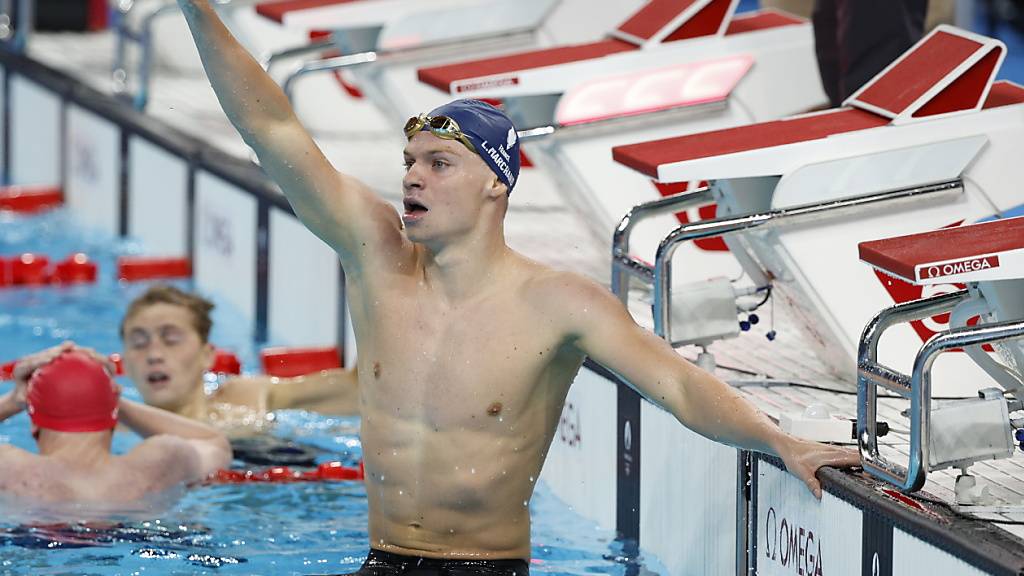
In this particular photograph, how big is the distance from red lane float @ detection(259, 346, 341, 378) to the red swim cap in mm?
1759

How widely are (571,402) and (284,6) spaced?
9.43 feet

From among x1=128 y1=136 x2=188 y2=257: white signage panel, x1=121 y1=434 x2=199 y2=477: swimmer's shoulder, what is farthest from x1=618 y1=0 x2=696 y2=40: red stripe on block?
x1=128 y1=136 x2=188 y2=257: white signage panel

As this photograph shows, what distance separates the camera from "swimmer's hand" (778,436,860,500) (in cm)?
331

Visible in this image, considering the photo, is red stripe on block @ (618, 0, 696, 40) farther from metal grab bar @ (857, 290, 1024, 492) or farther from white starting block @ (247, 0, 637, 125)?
metal grab bar @ (857, 290, 1024, 492)

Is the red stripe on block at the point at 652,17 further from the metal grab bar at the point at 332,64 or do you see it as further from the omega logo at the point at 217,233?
the omega logo at the point at 217,233

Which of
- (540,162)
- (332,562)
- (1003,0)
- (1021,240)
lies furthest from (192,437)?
(1003,0)

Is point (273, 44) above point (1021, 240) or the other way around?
above

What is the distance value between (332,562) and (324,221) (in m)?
1.13

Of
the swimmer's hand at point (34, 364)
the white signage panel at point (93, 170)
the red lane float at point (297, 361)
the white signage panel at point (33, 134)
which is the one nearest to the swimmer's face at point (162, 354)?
the swimmer's hand at point (34, 364)

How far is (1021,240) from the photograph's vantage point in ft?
11.0

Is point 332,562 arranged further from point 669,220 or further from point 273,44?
point 273,44

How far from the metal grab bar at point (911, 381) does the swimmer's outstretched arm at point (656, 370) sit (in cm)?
18

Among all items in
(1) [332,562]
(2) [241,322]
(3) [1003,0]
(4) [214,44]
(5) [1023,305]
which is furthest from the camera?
(3) [1003,0]

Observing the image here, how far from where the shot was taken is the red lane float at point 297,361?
19.8 feet
